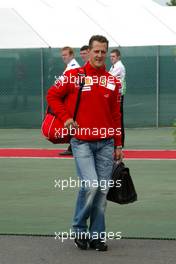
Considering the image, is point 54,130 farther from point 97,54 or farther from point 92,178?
point 97,54

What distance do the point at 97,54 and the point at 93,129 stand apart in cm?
66

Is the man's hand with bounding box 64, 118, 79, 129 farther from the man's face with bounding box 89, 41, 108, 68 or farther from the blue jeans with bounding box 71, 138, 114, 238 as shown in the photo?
the man's face with bounding box 89, 41, 108, 68

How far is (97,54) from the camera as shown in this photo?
771 cm

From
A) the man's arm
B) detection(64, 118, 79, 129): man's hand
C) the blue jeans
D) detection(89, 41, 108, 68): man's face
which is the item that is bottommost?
the blue jeans

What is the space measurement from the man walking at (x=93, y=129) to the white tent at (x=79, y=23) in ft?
52.9

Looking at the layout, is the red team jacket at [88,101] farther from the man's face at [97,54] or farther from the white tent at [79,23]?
the white tent at [79,23]

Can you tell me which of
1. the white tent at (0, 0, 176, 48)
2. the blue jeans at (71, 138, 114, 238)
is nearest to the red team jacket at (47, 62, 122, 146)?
the blue jeans at (71, 138, 114, 238)

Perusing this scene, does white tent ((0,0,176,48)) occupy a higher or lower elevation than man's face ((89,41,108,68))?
lower

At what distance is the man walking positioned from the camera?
7.72 meters

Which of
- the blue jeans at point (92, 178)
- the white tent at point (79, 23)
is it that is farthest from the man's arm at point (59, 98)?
the white tent at point (79, 23)

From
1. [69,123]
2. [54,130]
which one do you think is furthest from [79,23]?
[69,123]

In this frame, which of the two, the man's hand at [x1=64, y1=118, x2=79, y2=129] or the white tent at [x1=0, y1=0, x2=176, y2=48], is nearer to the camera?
the man's hand at [x1=64, y1=118, x2=79, y2=129]

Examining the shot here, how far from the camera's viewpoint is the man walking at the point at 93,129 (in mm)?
7723

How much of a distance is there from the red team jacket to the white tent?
1614 cm
